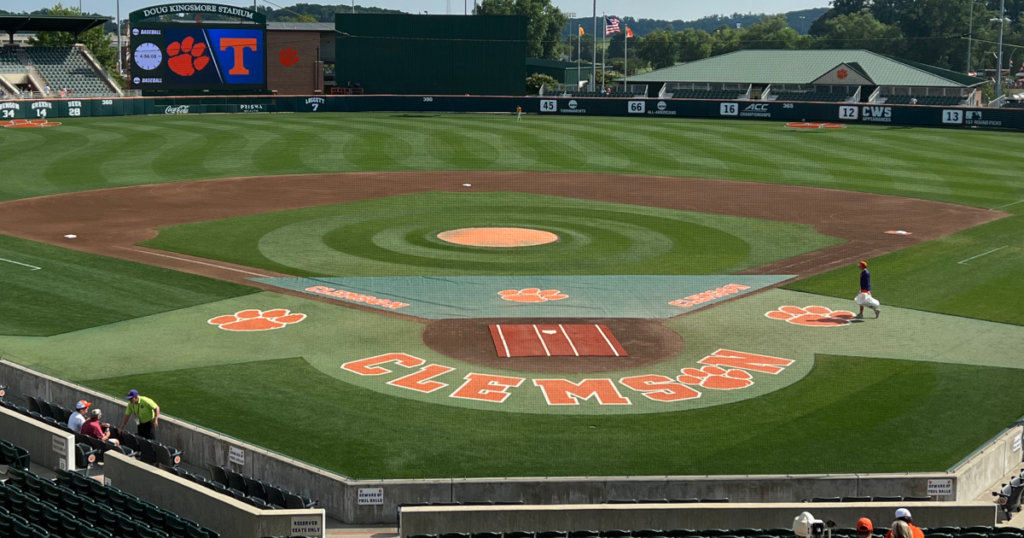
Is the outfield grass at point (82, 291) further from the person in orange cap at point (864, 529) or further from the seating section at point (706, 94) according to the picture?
the seating section at point (706, 94)

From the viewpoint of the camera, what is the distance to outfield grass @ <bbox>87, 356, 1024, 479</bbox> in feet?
58.8

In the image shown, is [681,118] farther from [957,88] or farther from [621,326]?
[621,326]

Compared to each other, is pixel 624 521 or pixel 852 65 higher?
pixel 852 65

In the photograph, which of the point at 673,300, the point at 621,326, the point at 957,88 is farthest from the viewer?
the point at 957,88

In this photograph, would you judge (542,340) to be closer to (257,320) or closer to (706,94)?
(257,320)

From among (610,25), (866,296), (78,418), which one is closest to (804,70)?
(610,25)

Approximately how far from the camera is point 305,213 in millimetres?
41938

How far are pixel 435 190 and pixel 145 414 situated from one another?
102 feet

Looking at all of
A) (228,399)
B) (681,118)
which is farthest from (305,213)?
(681,118)

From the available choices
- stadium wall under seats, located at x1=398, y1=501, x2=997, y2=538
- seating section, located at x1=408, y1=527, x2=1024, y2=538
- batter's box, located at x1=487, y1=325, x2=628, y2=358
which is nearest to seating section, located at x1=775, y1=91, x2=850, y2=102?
batter's box, located at x1=487, y1=325, x2=628, y2=358

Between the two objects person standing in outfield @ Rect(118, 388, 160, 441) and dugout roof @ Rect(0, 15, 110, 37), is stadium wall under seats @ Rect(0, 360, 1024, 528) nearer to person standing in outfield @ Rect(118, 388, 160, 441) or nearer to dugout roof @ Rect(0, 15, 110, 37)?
person standing in outfield @ Rect(118, 388, 160, 441)

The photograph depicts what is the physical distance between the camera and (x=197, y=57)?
253 ft

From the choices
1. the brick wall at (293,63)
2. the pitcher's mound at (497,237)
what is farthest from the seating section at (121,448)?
the brick wall at (293,63)

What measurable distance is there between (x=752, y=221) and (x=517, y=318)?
17.5 m
